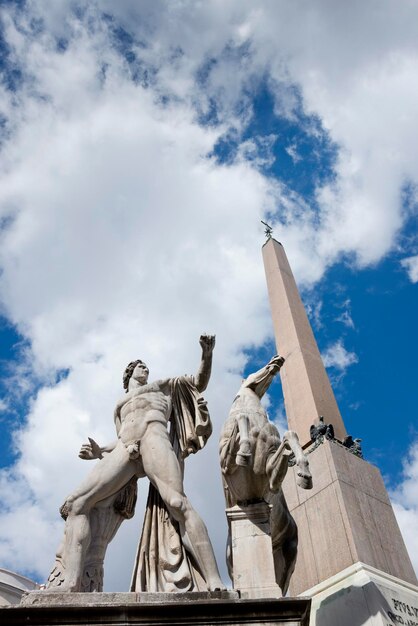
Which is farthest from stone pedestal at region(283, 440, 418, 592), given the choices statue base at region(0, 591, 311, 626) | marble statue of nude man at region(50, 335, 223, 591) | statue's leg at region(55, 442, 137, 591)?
statue's leg at region(55, 442, 137, 591)

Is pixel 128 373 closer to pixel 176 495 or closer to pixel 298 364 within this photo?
pixel 176 495

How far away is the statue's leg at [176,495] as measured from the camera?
21.7 ft

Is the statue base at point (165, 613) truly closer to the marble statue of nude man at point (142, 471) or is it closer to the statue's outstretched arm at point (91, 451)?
the marble statue of nude man at point (142, 471)

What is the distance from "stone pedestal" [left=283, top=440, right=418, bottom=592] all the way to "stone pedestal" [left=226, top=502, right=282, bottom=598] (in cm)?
199

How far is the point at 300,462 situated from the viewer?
6.80 metres

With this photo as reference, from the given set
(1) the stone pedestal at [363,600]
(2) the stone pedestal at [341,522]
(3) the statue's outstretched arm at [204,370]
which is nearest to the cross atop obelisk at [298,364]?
(2) the stone pedestal at [341,522]

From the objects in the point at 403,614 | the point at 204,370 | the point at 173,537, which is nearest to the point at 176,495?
the point at 173,537

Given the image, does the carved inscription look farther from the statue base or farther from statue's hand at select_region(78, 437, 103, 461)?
statue's hand at select_region(78, 437, 103, 461)

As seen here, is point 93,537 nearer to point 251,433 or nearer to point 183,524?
point 183,524

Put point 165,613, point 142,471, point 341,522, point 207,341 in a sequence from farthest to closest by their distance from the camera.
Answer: point 341,522, point 207,341, point 142,471, point 165,613

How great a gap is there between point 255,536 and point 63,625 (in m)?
2.26

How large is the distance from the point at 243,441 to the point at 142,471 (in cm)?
132

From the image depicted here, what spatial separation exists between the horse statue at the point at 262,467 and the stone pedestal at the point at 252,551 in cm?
14

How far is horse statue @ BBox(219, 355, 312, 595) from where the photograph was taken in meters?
7.20
